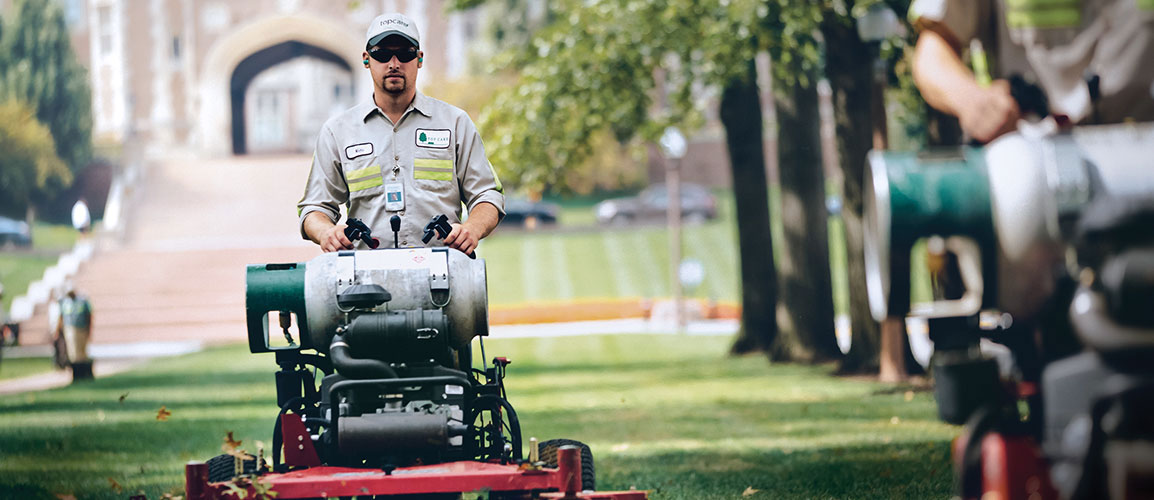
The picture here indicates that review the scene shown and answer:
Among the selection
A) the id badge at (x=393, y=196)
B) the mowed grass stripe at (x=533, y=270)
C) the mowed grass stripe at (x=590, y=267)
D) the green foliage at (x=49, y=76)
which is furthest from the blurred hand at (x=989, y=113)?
the mowed grass stripe at (x=590, y=267)

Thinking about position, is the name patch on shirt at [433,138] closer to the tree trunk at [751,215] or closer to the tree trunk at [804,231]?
the tree trunk at [804,231]

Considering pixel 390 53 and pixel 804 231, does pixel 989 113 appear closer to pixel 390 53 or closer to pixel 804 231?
pixel 390 53

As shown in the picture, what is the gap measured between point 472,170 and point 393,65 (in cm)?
56

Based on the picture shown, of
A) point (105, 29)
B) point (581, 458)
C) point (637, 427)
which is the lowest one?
point (637, 427)

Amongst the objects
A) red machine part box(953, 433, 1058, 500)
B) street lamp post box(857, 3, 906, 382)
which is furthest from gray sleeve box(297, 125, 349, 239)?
street lamp post box(857, 3, 906, 382)

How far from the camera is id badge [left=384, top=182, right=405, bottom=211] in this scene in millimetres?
7309

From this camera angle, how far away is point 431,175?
738 cm

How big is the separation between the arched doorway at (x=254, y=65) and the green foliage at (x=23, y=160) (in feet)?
63.2

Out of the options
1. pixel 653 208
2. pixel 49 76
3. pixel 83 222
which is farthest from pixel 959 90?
pixel 653 208

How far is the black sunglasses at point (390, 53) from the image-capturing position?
23.6ft

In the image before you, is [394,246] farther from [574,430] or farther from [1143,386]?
[574,430]

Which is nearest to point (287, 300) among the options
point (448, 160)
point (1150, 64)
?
point (448, 160)

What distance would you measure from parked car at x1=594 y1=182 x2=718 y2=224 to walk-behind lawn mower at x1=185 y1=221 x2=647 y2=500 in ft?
178

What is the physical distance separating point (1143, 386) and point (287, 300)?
3630 mm
